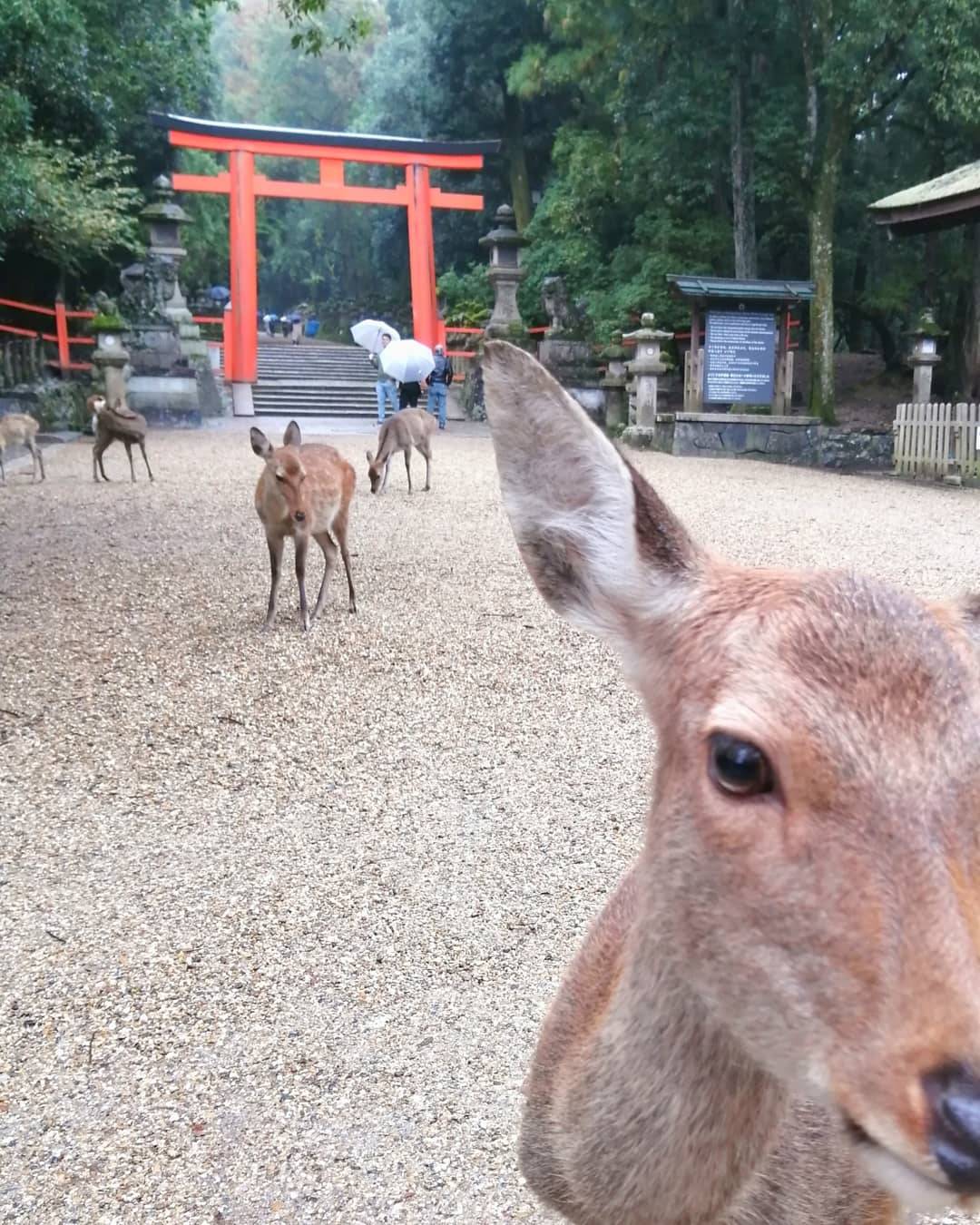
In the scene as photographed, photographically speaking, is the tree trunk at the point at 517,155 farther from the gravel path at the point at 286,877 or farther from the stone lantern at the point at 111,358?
the gravel path at the point at 286,877

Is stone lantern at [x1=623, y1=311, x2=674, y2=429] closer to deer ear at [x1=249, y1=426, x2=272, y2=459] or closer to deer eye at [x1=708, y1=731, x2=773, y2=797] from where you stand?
deer ear at [x1=249, y1=426, x2=272, y2=459]

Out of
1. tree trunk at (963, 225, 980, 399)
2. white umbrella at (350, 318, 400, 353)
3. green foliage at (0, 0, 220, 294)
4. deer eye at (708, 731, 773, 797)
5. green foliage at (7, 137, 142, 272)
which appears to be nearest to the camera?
deer eye at (708, 731, 773, 797)

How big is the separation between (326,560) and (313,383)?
18398mm

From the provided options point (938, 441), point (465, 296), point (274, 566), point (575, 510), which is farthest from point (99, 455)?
point (465, 296)

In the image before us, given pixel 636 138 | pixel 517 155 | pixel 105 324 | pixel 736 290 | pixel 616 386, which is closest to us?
pixel 736 290

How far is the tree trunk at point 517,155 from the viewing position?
1008 inches

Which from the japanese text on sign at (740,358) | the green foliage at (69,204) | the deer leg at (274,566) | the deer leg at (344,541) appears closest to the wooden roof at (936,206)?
the japanese text on sign at (740,358)

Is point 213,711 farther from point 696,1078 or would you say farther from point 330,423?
point 330,423

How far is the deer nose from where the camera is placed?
2.60 ft

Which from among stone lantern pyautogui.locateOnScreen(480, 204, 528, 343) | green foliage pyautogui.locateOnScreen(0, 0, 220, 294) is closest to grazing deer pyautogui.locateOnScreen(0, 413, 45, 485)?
green foliage pyautogui.locateOnScreen(0, 0, 220, 294)

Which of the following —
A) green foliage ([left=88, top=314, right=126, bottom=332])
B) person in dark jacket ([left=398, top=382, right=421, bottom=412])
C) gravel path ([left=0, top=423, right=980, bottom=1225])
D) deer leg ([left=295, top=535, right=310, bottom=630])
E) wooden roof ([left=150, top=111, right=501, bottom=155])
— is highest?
wooden roof ([left=150, top=111, right=501, bottom=155])

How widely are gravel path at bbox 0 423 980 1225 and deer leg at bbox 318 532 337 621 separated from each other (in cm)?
10

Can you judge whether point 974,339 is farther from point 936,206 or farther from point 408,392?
point 408,392

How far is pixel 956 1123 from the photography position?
2.65 ft
